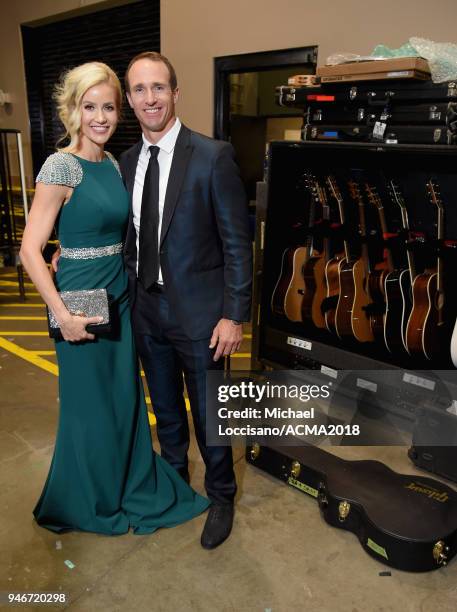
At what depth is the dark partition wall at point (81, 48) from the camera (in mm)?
5664

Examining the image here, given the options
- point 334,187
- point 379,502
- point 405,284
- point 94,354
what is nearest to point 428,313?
point 405,284

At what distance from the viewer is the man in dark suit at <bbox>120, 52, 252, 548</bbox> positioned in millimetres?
1712

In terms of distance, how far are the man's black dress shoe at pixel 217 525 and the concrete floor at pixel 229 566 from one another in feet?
0.11

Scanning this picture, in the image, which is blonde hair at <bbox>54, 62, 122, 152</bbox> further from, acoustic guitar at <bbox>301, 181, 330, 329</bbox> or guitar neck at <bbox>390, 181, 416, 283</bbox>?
guitar neck at <bbox>390, 181, 416, 283</bbox>

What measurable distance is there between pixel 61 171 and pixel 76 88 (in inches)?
11.0

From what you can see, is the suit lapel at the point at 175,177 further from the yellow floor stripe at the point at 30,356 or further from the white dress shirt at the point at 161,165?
the yellow floor stripe at the point at 30,356

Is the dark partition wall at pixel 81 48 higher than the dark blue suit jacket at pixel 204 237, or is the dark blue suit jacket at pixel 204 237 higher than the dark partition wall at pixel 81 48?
the dark partition wall at pixel 81 48

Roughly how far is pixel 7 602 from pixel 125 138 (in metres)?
5.37

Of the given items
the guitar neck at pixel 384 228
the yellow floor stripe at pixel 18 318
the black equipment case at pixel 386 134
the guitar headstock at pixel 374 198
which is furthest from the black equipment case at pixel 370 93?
the yellow floor stripe at pixel 18 318

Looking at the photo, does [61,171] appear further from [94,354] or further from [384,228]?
[384,228]

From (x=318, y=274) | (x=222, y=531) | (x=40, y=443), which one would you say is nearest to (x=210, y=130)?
(x=318, y=274)

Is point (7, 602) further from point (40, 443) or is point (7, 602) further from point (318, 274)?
point (318, 274)

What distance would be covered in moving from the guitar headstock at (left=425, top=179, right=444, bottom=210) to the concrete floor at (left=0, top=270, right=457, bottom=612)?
162cm

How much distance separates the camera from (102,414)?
1922mm
